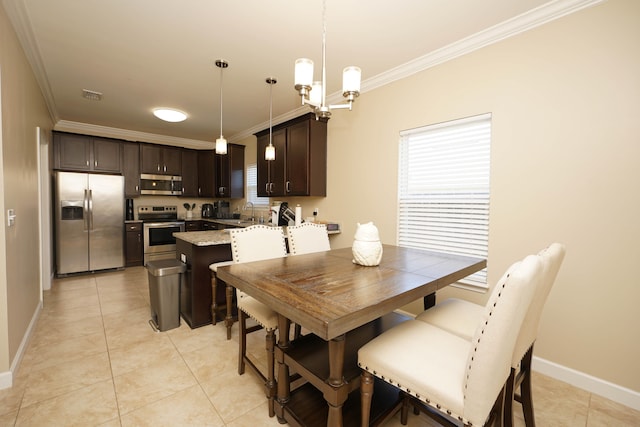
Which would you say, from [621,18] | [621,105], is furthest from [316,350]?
[621,18]

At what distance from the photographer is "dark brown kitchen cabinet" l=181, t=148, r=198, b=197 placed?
5.82 meters

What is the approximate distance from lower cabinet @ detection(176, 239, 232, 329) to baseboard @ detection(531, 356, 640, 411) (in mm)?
2861

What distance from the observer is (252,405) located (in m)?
1.72

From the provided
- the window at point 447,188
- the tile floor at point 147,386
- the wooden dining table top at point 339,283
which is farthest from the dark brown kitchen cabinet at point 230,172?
the wooden dining table top at point 339,283

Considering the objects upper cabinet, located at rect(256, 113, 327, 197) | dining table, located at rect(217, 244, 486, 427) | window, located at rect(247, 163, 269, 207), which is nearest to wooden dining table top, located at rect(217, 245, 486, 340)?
dining table, located at rect(217, 244, 486, 427)

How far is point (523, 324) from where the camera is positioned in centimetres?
122

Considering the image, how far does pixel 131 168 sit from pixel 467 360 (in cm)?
603

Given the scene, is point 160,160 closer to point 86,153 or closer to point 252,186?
point 86,153

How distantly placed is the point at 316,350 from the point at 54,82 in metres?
4.23

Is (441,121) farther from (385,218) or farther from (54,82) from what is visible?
(54,82)

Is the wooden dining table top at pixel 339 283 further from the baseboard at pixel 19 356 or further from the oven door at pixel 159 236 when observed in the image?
the oven door at pixel 159 236

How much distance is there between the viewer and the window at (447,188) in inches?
95.4

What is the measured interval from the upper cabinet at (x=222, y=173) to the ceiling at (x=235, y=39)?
6.79 feet

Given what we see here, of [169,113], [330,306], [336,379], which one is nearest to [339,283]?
[330,306]
